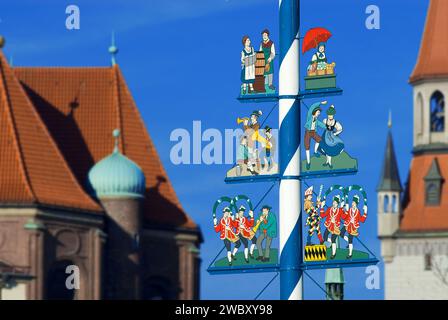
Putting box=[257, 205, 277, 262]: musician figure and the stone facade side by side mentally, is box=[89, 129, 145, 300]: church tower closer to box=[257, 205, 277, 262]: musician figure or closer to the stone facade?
the stone facade

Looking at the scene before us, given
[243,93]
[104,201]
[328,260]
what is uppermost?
[104,201]

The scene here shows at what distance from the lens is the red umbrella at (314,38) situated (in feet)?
74.7

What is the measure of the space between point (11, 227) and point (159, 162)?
13237 mm

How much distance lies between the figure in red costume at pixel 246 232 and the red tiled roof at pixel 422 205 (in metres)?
153

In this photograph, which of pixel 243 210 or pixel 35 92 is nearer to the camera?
pixel 243 210

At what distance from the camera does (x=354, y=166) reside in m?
22.3

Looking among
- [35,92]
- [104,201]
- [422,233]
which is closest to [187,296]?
[104,201]

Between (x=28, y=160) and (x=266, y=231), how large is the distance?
260 feet

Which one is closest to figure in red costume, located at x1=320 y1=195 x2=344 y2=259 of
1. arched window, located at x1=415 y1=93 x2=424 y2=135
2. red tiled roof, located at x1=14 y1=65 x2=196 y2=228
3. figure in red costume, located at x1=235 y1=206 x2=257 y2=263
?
figure in red costume, located at x1=235 y1=206 x2=257 y2=263

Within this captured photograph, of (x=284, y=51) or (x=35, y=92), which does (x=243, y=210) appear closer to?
(x=284, y=51)

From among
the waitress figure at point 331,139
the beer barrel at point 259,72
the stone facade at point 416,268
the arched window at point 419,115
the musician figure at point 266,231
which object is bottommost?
Answer: the musician figure at point 266,231

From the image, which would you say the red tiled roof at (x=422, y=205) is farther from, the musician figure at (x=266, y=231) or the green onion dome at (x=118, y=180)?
the musician figure at (x=266, y=231)

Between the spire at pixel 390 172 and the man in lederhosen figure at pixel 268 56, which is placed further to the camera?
the spire at pixel 390 172

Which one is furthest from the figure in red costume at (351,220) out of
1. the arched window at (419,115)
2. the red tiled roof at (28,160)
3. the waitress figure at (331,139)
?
the arched window at (419,115)
